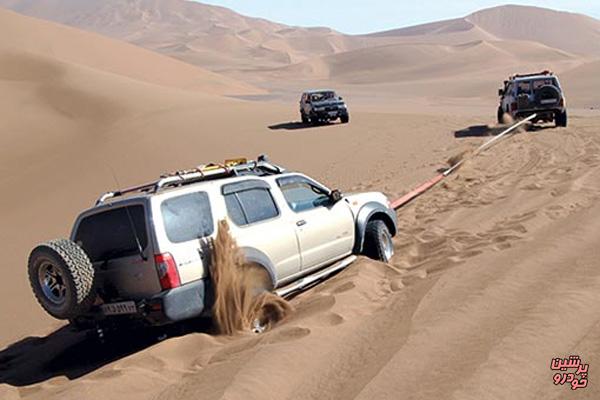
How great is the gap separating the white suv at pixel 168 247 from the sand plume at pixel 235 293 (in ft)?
0.32

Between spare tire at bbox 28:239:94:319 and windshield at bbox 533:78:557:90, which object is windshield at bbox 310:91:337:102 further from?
spare tire at bbox 28:239:94:319

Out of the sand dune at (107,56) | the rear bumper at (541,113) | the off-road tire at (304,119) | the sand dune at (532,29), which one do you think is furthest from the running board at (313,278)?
the sand dune at (532,29)

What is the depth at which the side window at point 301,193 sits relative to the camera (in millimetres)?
8578

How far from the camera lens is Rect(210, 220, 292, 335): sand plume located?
283 inches

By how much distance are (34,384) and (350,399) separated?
124 inches

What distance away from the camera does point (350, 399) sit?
529 cm

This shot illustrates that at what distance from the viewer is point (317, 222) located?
8.62m

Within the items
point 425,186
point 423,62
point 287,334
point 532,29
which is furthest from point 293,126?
point 532,29

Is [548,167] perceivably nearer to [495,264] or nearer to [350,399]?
[495,264]

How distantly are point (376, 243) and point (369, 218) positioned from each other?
0.34m

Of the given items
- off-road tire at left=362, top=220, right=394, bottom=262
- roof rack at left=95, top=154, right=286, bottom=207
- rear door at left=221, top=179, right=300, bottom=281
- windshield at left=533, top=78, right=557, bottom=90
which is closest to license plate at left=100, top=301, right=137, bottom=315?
roof rack at left=95, top=154, right=286, bottom=207

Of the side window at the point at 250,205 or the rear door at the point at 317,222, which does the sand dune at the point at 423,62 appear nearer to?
the rear door at the point at 317,222

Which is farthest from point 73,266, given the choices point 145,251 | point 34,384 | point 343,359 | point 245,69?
point 245,69

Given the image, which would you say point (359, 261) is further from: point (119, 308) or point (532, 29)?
point (532, 29)
